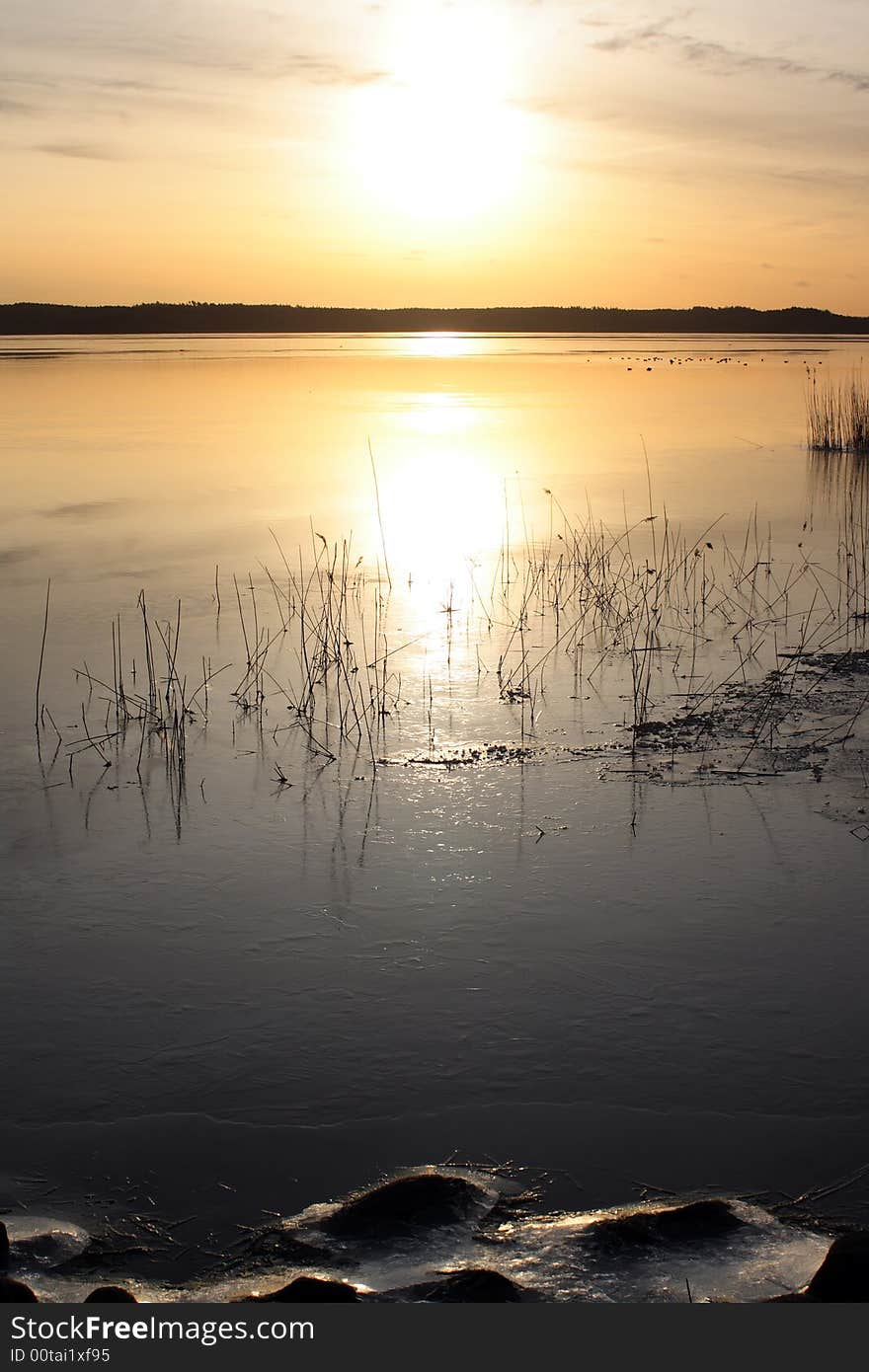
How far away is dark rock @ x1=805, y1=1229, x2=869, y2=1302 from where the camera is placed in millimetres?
2291

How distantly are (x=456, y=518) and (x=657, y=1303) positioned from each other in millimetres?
10933

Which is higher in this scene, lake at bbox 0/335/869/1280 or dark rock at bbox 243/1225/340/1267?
lake at bbox 0/335/869/1280

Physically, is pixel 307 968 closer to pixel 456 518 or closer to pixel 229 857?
pixel 229 857

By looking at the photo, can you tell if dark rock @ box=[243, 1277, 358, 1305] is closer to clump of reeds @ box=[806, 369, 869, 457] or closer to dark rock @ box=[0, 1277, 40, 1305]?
dark rock @ box=[0, 1277, 40, 1305]

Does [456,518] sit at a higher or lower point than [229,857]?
higher

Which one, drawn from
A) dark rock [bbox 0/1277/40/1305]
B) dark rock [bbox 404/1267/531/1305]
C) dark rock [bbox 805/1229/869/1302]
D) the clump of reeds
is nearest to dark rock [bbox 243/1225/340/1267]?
dark rock [bbox 404/1267/531/1305]

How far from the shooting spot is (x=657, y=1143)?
3059 millimetres

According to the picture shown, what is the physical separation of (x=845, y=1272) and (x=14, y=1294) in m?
1.54

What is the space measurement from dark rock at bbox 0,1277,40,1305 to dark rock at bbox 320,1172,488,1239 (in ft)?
2.18

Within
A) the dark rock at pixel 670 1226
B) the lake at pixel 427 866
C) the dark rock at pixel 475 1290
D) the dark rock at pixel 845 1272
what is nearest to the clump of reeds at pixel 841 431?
the lake at pixel 427 866

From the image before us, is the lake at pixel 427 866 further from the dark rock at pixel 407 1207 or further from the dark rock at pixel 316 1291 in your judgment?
the dark rock at pixel 316 1291

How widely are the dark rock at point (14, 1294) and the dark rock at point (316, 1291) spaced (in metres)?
0.47

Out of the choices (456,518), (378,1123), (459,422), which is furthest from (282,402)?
(378,1123)

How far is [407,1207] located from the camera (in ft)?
9.18
